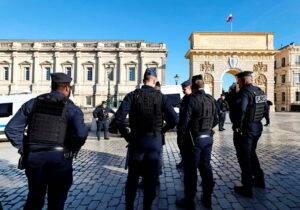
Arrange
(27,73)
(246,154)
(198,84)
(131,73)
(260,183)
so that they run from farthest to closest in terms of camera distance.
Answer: (27,73) < (131,73) < (260,183) < (246,154) < (198,84)

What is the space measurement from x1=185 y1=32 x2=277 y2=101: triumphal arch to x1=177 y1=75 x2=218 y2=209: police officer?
86.9 feet

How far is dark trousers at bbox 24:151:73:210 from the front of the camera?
1.93 m

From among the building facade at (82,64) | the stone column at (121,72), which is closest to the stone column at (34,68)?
the building facade at (82,64)

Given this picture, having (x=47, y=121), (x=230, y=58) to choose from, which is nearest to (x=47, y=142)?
(x=47, y=121)

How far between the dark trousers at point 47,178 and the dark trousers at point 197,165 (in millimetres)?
1748

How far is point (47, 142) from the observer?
1994mm

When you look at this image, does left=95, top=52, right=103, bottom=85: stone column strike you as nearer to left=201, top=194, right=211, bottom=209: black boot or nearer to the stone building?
left=201, top=194, right=211, bottom=209: black boot

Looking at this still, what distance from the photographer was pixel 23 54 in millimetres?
35125

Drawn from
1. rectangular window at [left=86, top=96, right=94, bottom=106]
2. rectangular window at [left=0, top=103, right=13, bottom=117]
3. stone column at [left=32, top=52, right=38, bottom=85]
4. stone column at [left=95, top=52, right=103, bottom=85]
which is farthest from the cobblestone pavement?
stone column at [left=32, top=52, right=38, bottom=85]

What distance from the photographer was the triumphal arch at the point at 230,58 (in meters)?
28.1

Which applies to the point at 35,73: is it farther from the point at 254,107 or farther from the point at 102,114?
the point at 254,107

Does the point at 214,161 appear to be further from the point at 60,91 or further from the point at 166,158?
the point at 60,91

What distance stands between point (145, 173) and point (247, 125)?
2.01m

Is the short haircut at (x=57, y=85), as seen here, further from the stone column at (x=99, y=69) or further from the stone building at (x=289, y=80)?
the stone building at (x=289, y=80)
